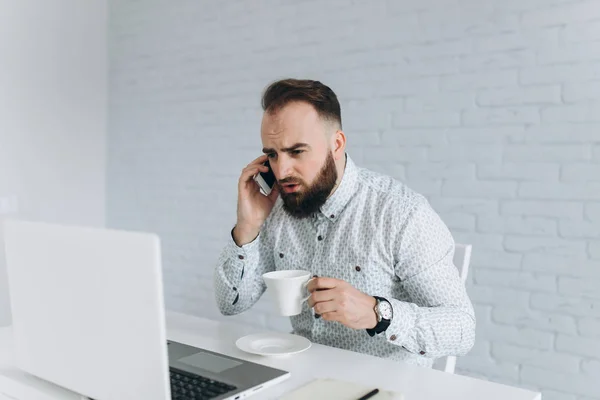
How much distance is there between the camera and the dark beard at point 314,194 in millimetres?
1501

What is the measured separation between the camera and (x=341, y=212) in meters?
1.53

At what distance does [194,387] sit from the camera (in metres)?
1.01

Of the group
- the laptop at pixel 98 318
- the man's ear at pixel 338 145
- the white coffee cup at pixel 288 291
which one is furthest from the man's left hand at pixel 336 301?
the man's ear at pixel 338 145

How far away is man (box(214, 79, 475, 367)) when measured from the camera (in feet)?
4.44

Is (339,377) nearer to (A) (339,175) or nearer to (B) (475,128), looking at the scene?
(A) (339,175)

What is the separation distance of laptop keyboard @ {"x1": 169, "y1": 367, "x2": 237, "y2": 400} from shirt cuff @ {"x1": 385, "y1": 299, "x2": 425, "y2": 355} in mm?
383

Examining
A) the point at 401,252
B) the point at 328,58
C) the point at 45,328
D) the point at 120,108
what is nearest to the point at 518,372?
the point at 401,252

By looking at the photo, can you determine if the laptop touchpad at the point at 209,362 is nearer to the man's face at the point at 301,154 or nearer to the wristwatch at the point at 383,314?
the wristwatch at the point at 383,314

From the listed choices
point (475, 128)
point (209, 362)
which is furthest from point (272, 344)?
point (475, 128)

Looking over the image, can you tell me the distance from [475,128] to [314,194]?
0.79m

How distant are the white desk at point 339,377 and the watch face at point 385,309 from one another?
88 mm

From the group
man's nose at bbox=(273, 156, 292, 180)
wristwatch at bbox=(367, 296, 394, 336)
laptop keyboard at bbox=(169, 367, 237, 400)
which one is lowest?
laptop keyboard at bbox=(169, 367, 237, 400)

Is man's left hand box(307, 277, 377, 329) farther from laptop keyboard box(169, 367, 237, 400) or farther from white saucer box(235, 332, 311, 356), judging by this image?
laptop keyboard box(169, 367, 237, 400)

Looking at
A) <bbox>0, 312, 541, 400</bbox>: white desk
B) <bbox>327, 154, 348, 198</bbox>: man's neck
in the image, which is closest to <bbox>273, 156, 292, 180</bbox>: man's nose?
<bbox>327, 154, 348, 198</bbox>: man's neck
